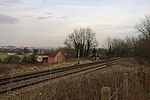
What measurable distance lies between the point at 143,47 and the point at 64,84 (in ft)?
79.1

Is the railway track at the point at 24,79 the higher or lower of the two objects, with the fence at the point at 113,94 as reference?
Answer: lower

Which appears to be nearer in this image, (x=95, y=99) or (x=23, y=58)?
(x=95, y=99)

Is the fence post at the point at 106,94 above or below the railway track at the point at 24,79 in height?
above

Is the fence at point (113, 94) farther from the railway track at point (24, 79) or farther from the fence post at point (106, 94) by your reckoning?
the railway track at point (24, 79)

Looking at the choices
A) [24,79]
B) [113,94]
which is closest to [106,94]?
[113,94]

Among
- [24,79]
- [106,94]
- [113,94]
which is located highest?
[106,94]

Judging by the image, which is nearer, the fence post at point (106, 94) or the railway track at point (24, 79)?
the fence post at point (106, 94)

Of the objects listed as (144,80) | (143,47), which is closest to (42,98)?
(144,80)

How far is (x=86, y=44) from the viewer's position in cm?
10700

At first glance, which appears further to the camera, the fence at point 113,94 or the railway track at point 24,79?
the railway track at point 24,79

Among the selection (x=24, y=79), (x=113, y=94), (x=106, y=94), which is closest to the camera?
(x=106, y=94)

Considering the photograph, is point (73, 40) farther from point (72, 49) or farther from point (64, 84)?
point (64, 84)

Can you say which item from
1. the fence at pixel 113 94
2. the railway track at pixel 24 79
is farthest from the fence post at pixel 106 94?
the railway track at pixel 24 79

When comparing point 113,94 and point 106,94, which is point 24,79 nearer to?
point 113,94
